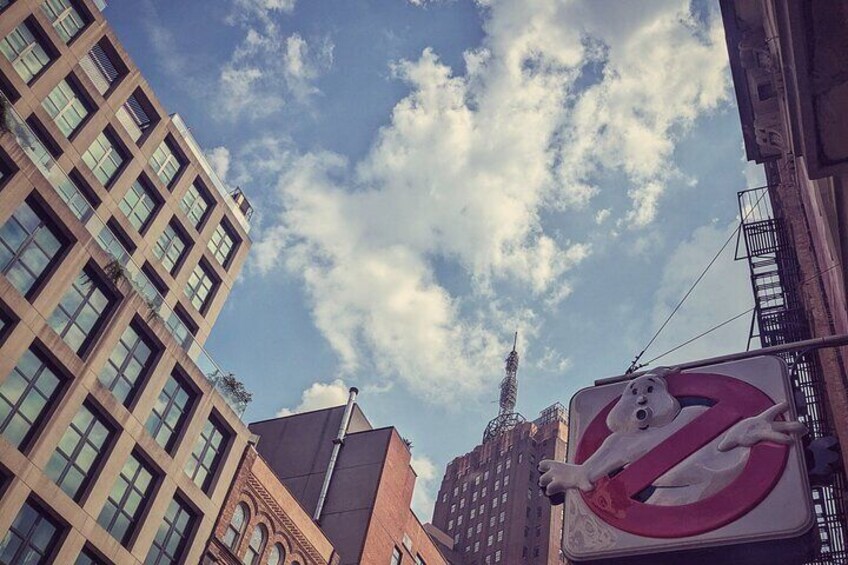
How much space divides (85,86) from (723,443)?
3654 centimetres

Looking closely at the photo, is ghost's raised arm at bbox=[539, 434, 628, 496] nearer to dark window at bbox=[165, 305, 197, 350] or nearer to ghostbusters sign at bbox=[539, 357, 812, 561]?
ghostbusters sign at bbox=[539, 357, 812, 561]

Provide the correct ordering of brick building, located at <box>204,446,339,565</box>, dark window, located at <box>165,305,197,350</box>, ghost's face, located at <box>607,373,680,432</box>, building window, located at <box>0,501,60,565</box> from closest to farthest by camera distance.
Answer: ghost's face, located at <box>607,373,680,432</box>
building window, located at <box>0,501,60,565</box>
brick building, located at <box>204,446,339,565</box>
dark window, located at <box>165,305,197,350</box>

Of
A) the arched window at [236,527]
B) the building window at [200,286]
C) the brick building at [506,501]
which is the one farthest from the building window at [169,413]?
the brick building at [506,501]

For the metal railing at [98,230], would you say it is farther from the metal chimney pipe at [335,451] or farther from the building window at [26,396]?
the metal chimney pipe at [335,451]

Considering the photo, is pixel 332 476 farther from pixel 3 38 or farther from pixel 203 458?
pixel 3 38

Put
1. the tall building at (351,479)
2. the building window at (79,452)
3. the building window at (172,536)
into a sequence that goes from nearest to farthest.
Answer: the building window at (79,452)
the building window at (172,536)
the tall building at (351,479)

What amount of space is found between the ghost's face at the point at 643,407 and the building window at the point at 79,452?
70.7ft

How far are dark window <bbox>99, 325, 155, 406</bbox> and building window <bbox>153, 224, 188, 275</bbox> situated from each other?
10.8m

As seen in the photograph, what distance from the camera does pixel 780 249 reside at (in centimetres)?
1794

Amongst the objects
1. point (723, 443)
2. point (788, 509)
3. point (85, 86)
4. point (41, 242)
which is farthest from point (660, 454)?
point (85, 86)

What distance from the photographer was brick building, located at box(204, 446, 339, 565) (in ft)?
101

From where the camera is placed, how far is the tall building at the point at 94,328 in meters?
23.7

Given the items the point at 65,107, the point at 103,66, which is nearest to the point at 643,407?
the point at 65,107

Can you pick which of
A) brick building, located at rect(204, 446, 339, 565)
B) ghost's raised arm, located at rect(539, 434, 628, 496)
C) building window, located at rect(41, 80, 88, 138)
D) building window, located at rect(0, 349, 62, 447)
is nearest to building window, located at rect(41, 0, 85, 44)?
building window, located at rect(41, 80, 88, 138)
